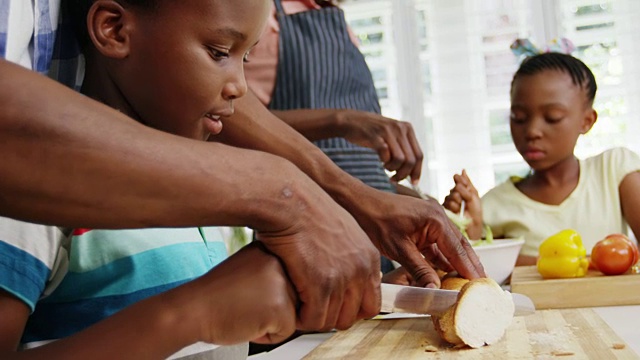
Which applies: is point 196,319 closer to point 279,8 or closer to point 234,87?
point 234,87

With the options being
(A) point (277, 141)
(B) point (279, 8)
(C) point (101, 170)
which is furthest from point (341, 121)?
(C) point (101, 170)

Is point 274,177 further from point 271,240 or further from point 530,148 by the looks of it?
point 530,148

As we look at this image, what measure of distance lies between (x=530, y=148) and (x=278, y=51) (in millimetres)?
1132

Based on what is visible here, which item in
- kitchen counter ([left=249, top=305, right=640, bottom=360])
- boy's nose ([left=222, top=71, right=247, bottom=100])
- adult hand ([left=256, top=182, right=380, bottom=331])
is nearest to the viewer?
adult hand ([left=256, top=182, right=380, bottom=331])

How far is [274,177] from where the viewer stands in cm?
64

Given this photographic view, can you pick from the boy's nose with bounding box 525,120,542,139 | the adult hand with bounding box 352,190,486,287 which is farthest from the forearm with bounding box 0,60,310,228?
the boy's nose with bounding box 525,120,542,139

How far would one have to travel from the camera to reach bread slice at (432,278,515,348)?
1.26 m

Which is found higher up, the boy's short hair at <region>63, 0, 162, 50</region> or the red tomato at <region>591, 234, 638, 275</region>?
the boy's short hair at <region>63, 0, 162, 50</region>

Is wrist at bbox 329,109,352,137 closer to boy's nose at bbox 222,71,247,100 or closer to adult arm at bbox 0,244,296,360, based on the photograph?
boy's nose at bbox 222,71,247,100

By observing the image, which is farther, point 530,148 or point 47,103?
point 530,148

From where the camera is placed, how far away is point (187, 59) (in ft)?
2.83

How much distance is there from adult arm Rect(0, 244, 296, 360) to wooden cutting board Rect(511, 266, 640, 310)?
1152 mm

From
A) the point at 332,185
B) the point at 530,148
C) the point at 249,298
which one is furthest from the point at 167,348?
the point at 530,148

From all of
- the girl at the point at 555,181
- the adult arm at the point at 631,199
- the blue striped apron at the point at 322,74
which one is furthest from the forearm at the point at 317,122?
the adult arm at the point at 631,199
